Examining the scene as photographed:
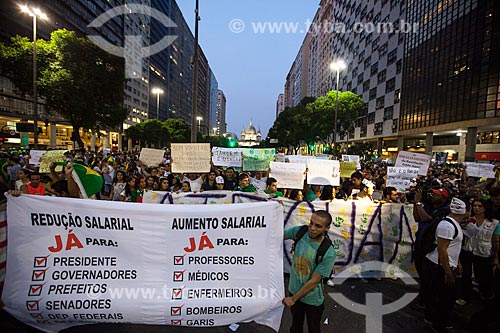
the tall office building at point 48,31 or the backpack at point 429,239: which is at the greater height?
the tall office building at point 48,31

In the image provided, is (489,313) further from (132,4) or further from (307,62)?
(307,62)

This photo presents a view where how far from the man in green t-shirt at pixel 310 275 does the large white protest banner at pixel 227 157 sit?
6237mm

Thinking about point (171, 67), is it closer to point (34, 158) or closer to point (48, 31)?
point (48, 31)

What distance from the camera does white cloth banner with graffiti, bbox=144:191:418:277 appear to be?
5195 mm

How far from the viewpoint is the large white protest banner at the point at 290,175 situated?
6.55 meters

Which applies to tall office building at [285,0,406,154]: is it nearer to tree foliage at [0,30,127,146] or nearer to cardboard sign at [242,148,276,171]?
tree foliage at [0,30,127,146]

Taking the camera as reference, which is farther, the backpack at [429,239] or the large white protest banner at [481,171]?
the large white protest banner at [481,171]

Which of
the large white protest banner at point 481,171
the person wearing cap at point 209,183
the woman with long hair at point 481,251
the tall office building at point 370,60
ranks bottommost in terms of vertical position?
the woman with long hair at point 481,251

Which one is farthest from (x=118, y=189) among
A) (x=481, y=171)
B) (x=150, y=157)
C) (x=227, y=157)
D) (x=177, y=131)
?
(x=177, y=131)

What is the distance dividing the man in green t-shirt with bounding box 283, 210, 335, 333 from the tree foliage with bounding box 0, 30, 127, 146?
27.0 m

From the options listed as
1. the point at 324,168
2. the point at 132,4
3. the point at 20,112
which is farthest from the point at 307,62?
the point at 324,168

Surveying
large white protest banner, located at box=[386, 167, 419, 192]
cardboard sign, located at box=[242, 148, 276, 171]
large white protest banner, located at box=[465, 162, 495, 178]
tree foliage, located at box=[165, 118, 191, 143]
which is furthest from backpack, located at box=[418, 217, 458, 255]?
tree foliage, located at box=[165, 118, 191, 143]

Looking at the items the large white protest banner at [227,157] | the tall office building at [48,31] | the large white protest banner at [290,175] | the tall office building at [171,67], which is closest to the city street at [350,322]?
the large white protest banner at [290,175]

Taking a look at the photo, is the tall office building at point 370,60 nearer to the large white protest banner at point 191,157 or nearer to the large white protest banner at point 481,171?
the large white protest banner at point 481,171
